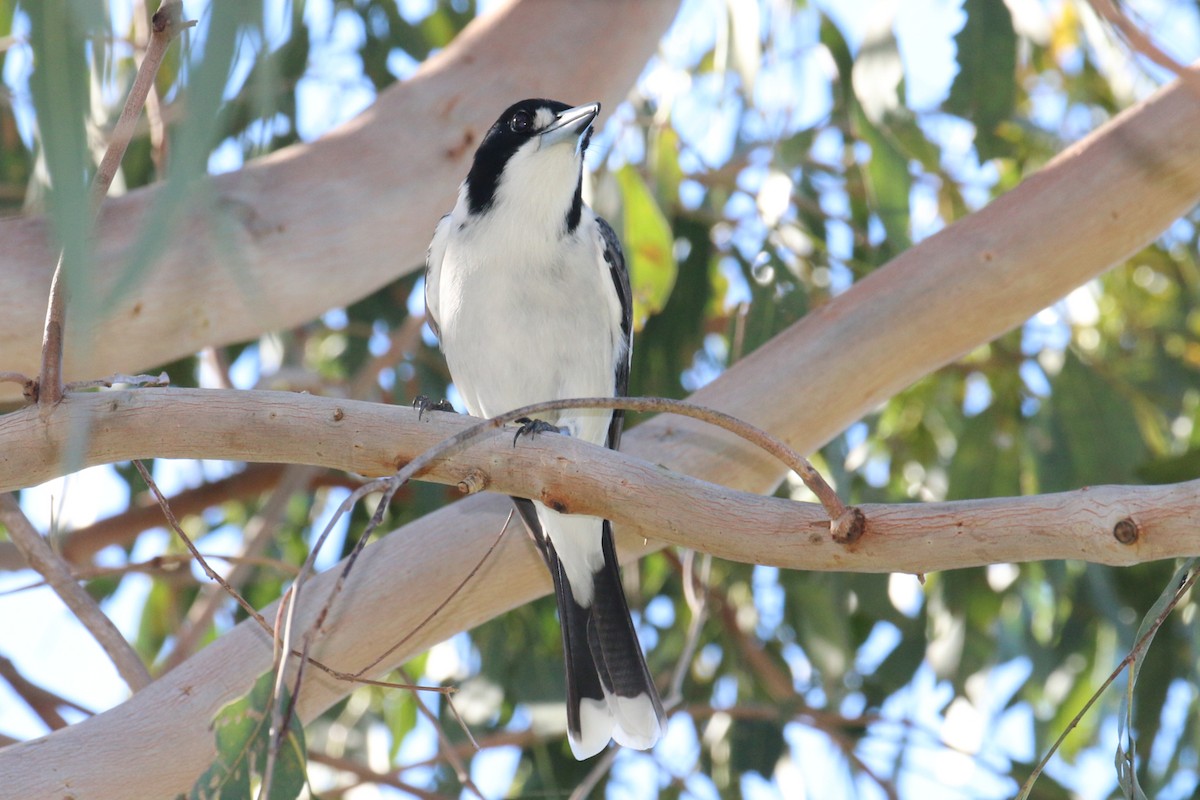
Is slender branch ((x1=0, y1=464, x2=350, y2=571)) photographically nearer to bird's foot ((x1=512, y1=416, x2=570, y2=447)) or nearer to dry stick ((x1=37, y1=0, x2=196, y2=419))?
bird's foot ((x1=512, y1=416, x2=570, y2=447))

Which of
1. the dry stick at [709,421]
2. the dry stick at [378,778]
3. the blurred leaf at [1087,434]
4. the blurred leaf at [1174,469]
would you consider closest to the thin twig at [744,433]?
the dry stick at [709,421]

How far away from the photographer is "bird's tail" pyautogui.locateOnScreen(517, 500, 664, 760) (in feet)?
8.40

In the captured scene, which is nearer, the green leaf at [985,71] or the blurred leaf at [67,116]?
the blurred leaf at [67,116]

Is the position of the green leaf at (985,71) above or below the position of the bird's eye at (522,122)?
below

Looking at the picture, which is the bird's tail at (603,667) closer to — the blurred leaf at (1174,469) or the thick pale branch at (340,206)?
the thick pale branch at (340,206)

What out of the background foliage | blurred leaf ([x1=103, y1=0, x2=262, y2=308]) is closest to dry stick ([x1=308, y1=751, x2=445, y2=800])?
the background foliage

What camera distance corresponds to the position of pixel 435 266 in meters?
2.86

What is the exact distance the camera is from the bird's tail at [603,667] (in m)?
Result: 2.56

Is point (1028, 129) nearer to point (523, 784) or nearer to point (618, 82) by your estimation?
point (618, 82)

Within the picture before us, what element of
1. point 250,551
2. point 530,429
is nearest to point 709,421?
point 530,429

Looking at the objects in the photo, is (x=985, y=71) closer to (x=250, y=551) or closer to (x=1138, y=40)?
(x=1138, y=40)

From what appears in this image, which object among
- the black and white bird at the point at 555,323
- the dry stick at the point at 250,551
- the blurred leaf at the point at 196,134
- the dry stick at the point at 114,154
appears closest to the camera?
the blurred leaf at the point at 196,134

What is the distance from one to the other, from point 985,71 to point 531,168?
1.08 meters

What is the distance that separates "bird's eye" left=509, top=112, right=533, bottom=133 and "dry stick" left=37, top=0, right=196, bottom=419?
134 cm
